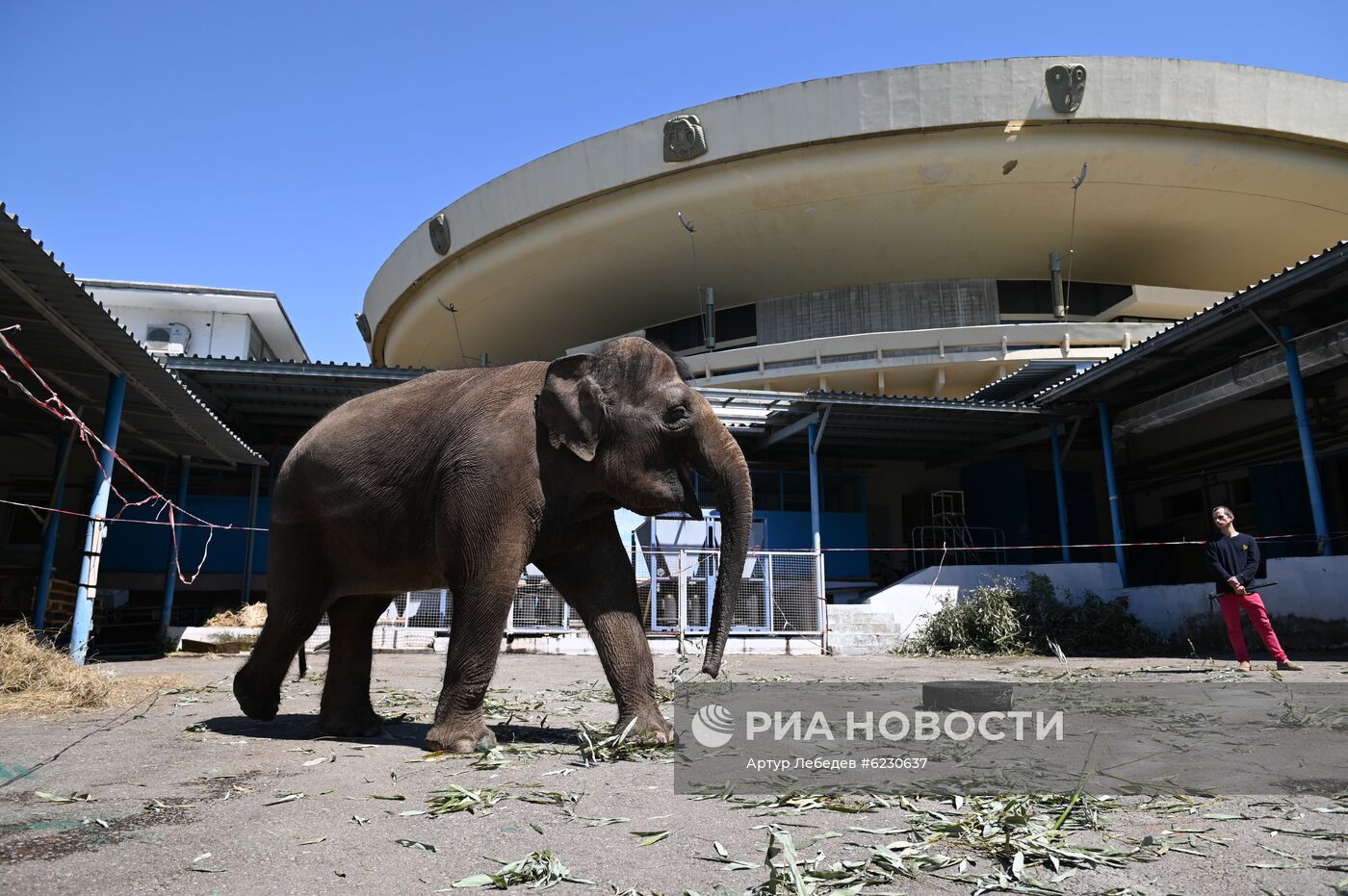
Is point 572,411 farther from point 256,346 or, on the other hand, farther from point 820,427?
point 256,346

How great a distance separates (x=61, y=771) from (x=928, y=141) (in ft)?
73.6

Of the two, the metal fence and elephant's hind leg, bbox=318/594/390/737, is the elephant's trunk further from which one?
the metal fence

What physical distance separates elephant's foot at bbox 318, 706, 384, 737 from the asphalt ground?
59 centimetres

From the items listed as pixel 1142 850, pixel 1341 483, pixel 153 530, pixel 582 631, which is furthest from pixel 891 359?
pixel 1142 850

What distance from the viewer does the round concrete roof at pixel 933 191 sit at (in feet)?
71.4

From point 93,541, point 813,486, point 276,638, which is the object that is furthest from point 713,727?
point 813,486

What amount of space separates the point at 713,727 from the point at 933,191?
820 inches

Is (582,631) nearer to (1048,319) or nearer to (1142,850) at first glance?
(1142,850)

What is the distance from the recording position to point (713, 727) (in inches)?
196

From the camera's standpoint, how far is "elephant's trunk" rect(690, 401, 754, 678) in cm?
445

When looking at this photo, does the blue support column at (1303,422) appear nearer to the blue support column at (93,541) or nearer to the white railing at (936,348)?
the white railing at (936,348)

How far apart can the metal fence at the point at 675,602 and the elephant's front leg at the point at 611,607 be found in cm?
1026

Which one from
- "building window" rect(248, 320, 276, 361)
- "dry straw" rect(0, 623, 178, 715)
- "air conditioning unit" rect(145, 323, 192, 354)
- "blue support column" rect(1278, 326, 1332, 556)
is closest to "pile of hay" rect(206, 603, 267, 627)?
"dry straw" rect(0, 623, 178, 715)

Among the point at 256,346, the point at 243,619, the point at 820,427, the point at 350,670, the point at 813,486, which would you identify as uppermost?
the point at 256,346
